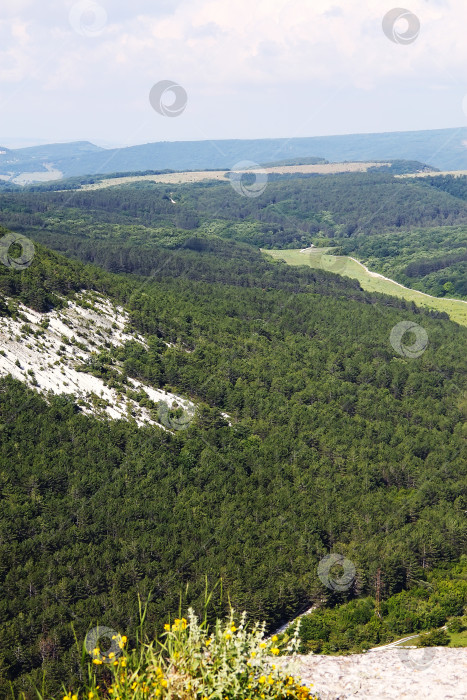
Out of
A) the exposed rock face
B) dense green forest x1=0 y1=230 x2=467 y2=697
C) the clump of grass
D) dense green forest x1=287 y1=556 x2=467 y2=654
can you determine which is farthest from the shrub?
the clump of grass

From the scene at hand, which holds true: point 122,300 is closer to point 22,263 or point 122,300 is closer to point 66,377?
point 22,263

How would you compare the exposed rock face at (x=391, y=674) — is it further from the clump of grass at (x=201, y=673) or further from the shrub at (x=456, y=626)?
the clump of grass at (x=201, y=673)

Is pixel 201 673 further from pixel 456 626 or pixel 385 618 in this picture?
pixel 385 618

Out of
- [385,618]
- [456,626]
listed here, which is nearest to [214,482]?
[385,618]

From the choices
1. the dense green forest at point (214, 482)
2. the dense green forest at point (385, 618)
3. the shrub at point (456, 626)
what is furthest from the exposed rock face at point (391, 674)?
the dense green forest at point (214, 482)

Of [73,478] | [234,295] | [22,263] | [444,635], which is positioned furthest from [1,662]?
[234,295]
